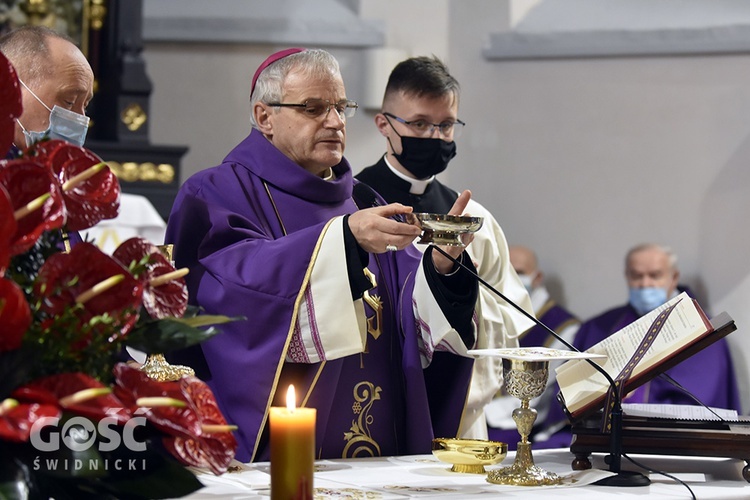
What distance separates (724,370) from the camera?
7.27 m

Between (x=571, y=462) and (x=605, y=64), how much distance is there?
572 cm

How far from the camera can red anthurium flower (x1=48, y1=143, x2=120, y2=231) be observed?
1771mm

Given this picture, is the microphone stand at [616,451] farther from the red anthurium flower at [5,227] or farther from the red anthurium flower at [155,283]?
the red anthurium flower at [5,227]

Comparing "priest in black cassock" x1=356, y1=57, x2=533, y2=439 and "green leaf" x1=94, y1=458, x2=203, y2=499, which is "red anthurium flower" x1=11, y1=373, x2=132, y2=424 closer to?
"green leaf" x1=94, y1=458, x2=203, y2=499

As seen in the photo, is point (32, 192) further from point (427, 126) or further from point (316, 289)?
point (427, 126)

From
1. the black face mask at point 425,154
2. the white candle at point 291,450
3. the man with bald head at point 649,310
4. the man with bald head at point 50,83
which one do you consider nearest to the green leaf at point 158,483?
the white candle at point 291,450

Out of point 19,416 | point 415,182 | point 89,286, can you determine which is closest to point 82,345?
point 89,286

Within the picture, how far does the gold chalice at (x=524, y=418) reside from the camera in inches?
106

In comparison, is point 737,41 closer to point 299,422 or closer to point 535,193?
point 535,193

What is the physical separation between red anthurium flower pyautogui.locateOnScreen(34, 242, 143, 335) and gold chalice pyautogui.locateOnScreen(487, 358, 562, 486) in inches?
47.1

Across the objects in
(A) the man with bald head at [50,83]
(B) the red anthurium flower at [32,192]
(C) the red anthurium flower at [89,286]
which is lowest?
(C) the red anthurium flower at [89,286]

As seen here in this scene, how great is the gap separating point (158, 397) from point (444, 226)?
1217mm

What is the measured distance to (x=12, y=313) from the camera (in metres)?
1.53

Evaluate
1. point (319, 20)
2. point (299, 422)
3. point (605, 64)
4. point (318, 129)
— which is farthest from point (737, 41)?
point (299, 422)
